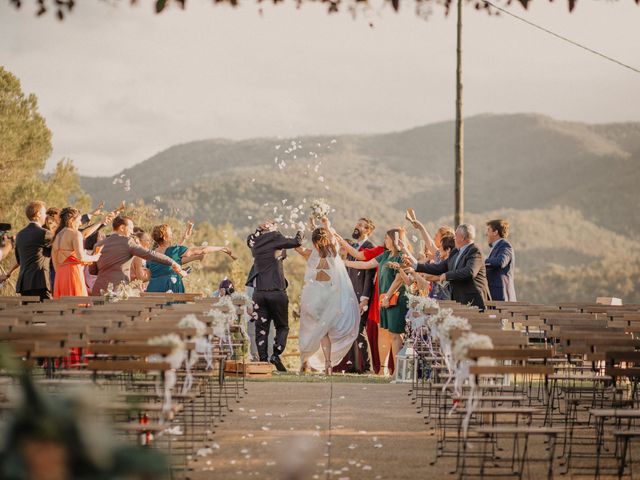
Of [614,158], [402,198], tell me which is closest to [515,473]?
[402,198]

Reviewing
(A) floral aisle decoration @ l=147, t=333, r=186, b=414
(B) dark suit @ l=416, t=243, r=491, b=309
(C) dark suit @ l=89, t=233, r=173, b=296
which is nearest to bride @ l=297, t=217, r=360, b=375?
(C) dark suit @ l=89, t=233, r=173, b=296

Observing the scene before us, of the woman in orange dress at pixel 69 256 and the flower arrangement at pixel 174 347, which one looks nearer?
the flower arrangement at pixel 174 347

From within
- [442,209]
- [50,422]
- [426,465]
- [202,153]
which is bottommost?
[426,465]

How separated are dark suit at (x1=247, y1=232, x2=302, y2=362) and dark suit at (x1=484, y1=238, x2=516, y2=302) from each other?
2.71 m

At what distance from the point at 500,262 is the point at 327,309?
2.52 meters

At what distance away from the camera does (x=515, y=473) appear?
23.8ft

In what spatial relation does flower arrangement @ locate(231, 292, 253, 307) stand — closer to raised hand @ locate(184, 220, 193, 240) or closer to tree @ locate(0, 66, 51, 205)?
raised hand @ locate(184, 220, 193, 240)

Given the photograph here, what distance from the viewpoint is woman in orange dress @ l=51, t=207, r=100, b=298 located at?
1315 centimetres

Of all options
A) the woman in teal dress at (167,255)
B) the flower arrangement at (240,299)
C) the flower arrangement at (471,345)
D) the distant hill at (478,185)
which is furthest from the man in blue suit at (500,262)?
the distant hill at (478,185)

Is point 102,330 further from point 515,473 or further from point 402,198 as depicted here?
point 402,198

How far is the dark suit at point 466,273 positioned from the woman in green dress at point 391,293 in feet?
3.87

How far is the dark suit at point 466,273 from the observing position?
12336 mm

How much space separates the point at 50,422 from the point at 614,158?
9249cm

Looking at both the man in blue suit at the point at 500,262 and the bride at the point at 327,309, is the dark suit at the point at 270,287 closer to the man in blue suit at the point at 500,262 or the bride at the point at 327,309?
the bride at the point at 327,309
